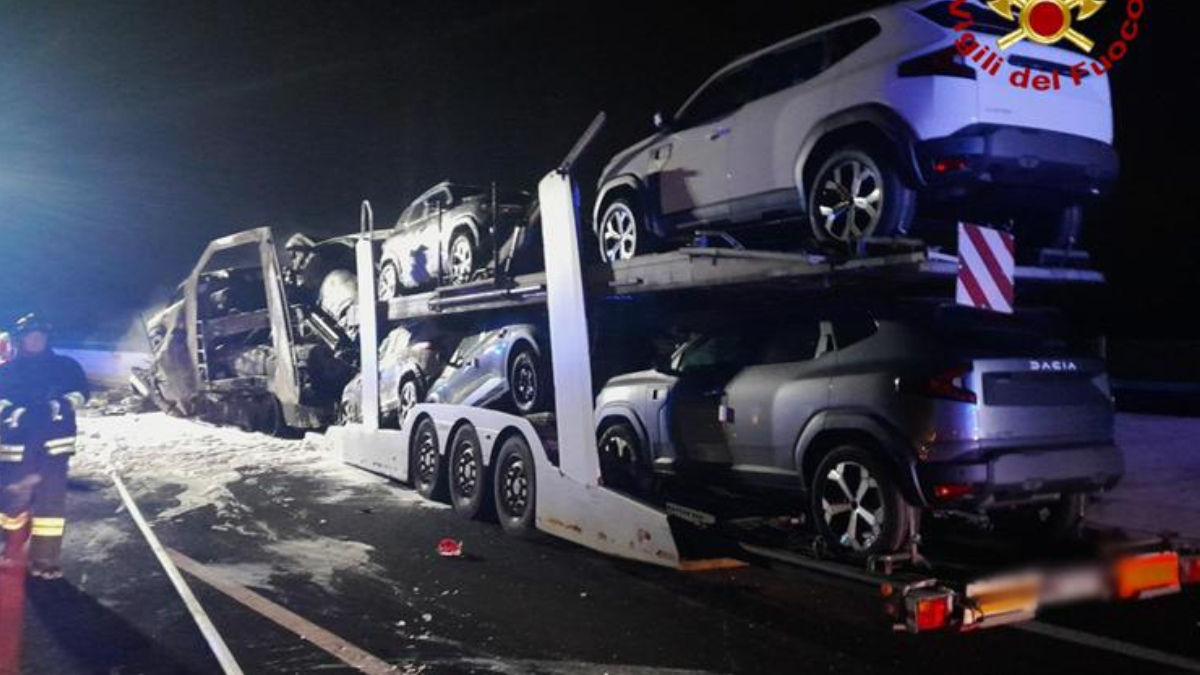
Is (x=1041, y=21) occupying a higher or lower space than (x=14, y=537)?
higher

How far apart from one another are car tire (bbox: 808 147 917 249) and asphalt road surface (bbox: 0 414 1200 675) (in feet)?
7.10

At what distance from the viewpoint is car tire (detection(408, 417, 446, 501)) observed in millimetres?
9242

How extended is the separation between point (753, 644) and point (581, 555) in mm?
2323

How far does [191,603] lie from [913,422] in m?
4.47

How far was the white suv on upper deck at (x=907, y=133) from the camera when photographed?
5.54m

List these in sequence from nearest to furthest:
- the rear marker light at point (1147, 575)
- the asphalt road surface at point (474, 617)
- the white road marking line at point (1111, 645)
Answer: the rear marker light at point (1147, 575), the white road marking line at point (1111, 645), the asphalt road surface at point (474, 617)

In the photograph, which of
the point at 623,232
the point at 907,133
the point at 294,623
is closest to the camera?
the point at 294,623

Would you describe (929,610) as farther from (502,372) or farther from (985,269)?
(502,372)

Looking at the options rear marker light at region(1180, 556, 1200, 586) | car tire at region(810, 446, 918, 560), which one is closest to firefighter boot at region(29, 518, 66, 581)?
car tire at region(810, 446, 918, 560)

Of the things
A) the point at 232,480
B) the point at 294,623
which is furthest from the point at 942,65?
the point at 232,480

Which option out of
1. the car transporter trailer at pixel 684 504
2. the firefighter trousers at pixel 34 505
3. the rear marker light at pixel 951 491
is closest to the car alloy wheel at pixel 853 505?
the car transporter trailer at pixel 684 504

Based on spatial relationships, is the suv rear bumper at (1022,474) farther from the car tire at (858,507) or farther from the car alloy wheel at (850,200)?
the car alloy wheel at (850,200)

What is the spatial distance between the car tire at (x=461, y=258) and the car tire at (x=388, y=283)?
42.5 inches

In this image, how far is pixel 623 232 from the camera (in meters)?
8.24
